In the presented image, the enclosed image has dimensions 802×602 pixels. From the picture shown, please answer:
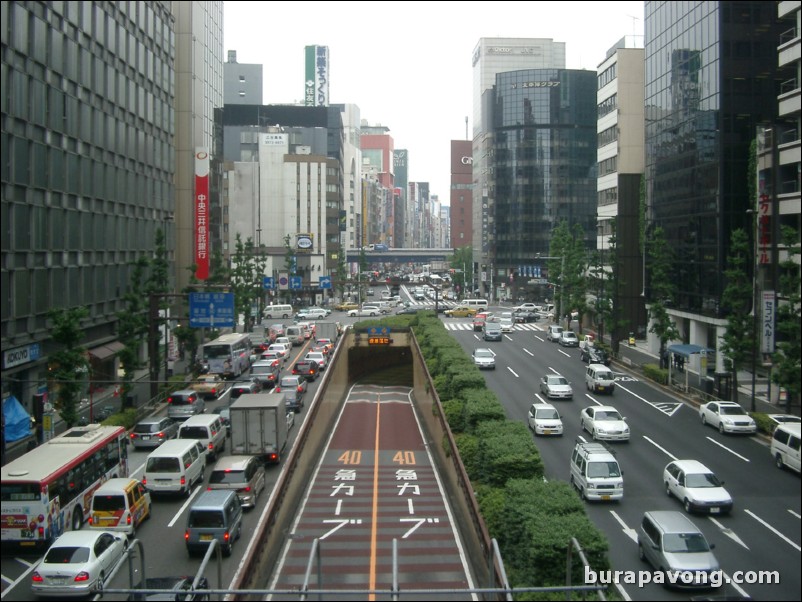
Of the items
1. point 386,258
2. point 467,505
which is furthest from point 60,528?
point 386,258

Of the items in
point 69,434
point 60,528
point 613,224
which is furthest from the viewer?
point 613,224

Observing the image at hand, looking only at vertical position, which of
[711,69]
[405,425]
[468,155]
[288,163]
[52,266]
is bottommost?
[405,425]

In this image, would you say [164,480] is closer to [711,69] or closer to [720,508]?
[720,508]

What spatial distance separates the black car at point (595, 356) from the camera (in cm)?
4834

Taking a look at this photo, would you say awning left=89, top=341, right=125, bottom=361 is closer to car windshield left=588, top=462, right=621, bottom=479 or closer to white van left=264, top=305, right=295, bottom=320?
car windshield left=588, top=462, right=621, bottom=479

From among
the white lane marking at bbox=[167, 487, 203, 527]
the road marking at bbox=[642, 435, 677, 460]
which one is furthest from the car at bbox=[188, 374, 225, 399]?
the road marking at bbox=[642, 435, 677, 460]

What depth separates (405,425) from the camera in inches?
1599

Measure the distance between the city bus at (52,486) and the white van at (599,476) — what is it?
14764 mm

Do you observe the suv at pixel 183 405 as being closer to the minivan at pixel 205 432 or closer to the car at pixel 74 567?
the minivan at pixel 205 432

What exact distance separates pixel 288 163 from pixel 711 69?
77.7 meters

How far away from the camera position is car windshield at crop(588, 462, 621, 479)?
2244 cm

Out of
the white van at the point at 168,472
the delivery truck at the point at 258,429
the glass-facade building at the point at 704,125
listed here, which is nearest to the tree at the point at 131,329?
the delivery truck at the point at 258,429

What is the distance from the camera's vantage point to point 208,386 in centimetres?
4294

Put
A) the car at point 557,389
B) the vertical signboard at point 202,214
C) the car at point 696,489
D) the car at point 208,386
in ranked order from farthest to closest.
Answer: the vertical signboard at point 202,214, the car at point 208,386, the car at point 557,389, the car at point 696,489
